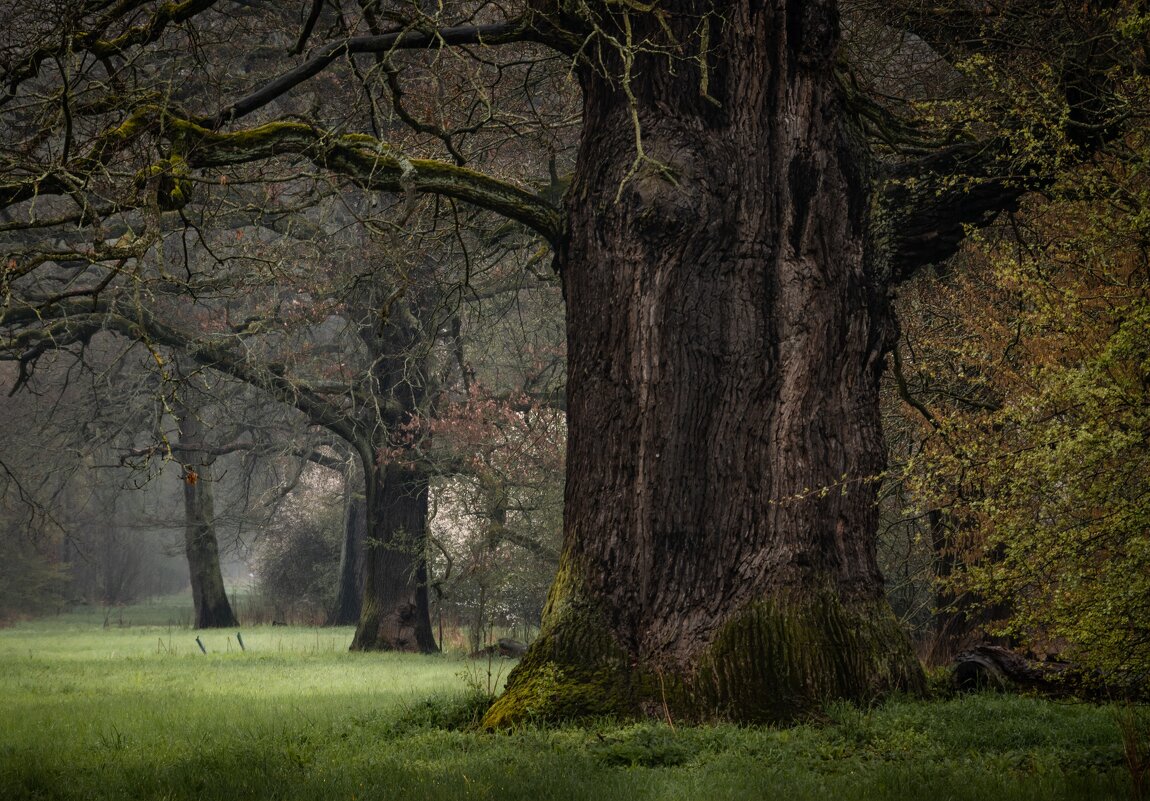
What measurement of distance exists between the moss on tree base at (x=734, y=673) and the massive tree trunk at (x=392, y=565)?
40.3 ft

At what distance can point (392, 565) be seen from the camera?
20.5 metres

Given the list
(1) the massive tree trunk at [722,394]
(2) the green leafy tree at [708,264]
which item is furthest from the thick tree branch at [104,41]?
(1) the massive tree trunk at [722,394]

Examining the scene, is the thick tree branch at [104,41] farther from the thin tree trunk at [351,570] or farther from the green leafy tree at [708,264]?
the thin tree trunk at [351,570]

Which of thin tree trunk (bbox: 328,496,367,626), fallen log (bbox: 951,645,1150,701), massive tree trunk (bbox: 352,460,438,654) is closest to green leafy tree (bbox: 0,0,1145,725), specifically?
fallen log (bbox: 951,645,1150,701)

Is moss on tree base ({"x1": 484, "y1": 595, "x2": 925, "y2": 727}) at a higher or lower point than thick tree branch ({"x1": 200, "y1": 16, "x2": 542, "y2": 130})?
lower

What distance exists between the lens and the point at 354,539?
29.9 meters

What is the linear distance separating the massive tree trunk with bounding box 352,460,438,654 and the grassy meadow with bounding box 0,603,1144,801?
937 cm

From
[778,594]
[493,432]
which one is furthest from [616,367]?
[493,432]

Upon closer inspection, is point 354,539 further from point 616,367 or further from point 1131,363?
point 1131,363

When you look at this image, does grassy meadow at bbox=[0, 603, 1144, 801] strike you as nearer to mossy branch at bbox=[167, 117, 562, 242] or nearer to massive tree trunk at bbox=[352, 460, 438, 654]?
mossy branch at bbox=[167, 117, 562, 242]

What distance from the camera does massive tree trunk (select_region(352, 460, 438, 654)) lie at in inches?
797

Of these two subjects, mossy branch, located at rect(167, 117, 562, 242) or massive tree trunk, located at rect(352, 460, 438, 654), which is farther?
massive tree trunk, located at rect(352, 460, 438, 654)

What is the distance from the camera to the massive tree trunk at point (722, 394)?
26.2ft

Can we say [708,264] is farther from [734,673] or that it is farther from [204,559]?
[204,559]
